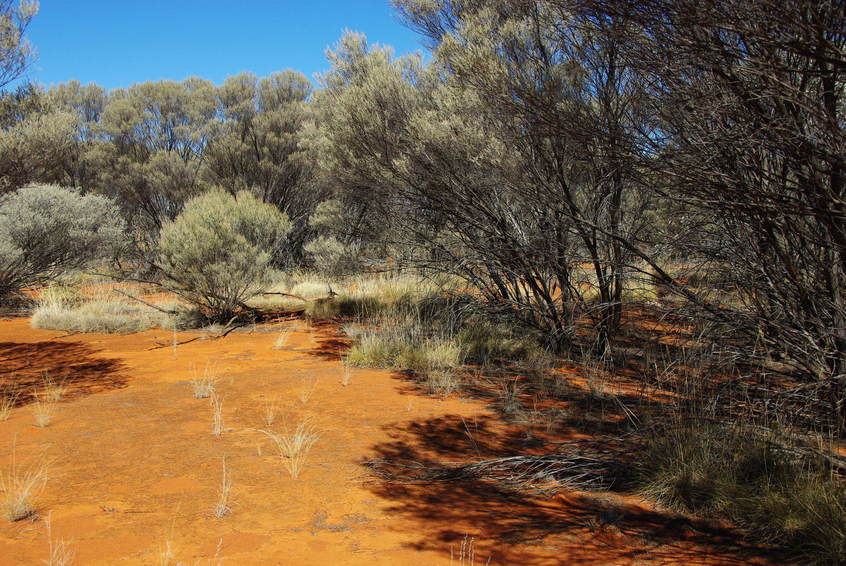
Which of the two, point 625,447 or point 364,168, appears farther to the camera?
point 364,168

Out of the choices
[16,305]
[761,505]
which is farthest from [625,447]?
[16,305]

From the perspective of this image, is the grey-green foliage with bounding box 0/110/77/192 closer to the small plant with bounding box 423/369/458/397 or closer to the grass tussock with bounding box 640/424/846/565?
the small plant with bounding box 423/369/458/397

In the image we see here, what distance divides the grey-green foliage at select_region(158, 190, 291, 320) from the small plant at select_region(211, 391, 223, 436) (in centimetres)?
469

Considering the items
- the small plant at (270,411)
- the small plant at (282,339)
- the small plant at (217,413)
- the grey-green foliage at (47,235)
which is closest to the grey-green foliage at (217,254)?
the small plant at (282,339)

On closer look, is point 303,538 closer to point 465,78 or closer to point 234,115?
point 465,78

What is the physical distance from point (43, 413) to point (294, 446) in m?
2.87

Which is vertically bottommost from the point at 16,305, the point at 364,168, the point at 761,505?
the point at 761,505

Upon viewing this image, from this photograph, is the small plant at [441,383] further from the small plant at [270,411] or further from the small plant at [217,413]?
the small plant at [217,413]

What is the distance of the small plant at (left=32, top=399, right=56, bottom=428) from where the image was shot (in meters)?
5.48

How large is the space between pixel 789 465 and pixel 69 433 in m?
5.74

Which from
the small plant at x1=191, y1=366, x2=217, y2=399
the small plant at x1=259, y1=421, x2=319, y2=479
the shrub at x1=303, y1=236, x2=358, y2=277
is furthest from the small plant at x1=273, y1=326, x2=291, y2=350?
the small plant at x1=259, y1=421, x2=319, y2=479

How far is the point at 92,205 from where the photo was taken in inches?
578

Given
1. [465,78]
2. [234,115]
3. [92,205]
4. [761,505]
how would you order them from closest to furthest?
1. [761,505]
2. [465,78]
3. [92,205]
4. [234,115]

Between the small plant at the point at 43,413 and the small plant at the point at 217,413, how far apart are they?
1488mm
